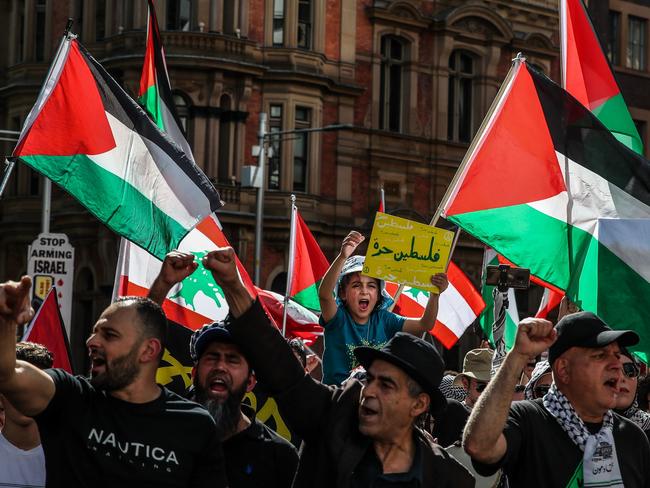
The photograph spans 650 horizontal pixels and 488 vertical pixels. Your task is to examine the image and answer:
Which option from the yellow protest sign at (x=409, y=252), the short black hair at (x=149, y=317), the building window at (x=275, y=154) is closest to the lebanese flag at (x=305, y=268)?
the yellow protest sign at (x=409, y=252)

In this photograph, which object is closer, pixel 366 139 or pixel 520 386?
pixel 520 386

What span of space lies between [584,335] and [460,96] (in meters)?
34.0

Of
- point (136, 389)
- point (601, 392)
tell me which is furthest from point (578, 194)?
point (136, 389)

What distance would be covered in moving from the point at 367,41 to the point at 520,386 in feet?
90.8

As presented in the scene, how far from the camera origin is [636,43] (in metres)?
41.8

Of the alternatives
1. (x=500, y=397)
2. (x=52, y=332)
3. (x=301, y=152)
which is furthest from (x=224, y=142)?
(x=500, y=397)

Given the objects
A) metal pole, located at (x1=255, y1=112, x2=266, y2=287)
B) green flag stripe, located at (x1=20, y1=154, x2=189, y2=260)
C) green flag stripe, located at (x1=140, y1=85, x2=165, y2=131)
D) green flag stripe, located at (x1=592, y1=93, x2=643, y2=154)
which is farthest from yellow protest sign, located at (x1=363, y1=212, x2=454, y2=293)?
metal pole, located at (x1=255, y1=112, x2=266, y2=287)

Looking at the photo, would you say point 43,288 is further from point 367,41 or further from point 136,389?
point 367,41

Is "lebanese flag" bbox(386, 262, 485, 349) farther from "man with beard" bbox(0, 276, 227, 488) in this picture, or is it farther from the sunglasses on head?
"man with beard" bbox(0, 276, 227, 488)

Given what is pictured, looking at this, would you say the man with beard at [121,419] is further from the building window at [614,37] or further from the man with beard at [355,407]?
the building window at [614,37]

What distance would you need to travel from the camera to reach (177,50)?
33.6m

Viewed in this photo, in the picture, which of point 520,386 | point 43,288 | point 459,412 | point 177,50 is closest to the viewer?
point 459,412

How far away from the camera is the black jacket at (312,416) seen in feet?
15.8

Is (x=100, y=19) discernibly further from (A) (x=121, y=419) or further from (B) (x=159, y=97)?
(A) (x=121, y=419)
